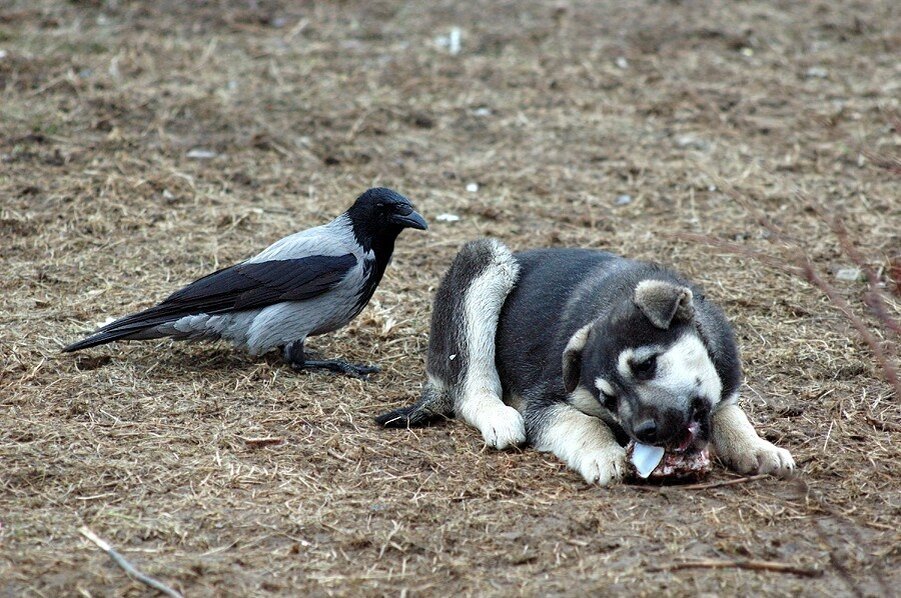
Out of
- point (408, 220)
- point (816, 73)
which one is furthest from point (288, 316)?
point (816, 73)

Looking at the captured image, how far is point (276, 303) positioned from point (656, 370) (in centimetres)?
270

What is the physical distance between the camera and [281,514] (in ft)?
16.0

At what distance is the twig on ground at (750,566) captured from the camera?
431 centimetres

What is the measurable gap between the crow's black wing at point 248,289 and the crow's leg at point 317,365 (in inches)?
12.7

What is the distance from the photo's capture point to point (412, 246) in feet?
28.3

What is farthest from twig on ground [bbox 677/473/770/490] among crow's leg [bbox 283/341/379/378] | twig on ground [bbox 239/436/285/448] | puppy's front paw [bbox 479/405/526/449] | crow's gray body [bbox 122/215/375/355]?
crow's gray body [bbox 122/215/375/355]

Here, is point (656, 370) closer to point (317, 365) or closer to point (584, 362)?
point (584, 362)

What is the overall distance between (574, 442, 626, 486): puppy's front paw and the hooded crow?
76.3 inches

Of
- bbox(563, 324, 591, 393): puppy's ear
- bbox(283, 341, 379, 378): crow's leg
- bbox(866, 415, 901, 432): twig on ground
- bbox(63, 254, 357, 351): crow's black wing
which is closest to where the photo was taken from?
bbox(563, 324, 591, 393): puppy's ear

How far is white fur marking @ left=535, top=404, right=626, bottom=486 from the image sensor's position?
17.3 feet

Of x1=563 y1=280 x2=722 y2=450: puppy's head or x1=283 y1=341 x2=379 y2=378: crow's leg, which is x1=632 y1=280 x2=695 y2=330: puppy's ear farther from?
x1=283 y1=341 x2=379 y2=378: crow's leg

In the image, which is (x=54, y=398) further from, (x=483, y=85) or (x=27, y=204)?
(x=483, y=85)

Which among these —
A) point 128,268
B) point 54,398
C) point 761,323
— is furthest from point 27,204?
point 761,323

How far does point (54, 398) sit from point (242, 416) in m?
1.09
